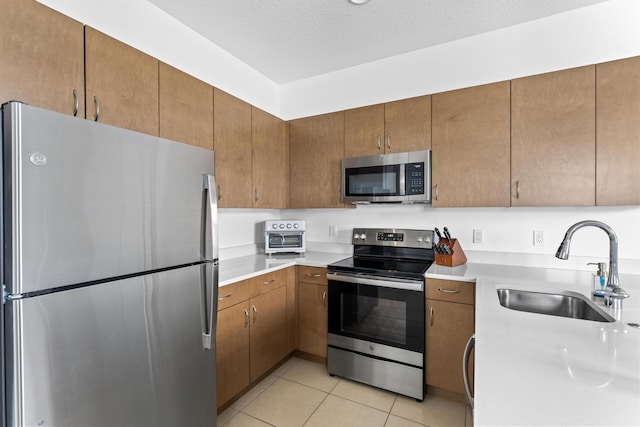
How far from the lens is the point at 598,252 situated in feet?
6.62

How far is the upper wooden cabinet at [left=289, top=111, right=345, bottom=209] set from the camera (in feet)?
8.66

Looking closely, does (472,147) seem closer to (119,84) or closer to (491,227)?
(491,227)

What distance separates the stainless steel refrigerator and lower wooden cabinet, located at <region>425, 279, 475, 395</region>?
1.37 m

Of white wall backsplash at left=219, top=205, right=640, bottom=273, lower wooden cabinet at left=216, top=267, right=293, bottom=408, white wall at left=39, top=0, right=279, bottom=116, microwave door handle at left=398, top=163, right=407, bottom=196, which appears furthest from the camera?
microwave door handle at left=398, top=163, right=407, bottom=196

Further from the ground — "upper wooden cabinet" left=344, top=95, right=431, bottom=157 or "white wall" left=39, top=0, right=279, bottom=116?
"white wall" left=39, top=0, right=279, bottom=116

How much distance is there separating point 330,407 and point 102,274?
1641 mm

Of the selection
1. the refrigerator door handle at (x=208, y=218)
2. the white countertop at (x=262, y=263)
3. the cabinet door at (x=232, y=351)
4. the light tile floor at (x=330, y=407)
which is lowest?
the light tile floor at (x=330, y=407)

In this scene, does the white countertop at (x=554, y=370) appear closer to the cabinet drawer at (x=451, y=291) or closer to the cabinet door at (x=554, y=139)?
the cabinet drawer at (x=451, y=291)

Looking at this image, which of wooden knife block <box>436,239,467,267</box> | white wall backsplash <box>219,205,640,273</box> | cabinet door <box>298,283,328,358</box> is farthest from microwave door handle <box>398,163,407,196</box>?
cabinet door <box>298,283,328,358</box>

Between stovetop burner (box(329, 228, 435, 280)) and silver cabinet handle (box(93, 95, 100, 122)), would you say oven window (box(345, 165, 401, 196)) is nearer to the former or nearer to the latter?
stovetop burner (box(329, 228, 435, 280))

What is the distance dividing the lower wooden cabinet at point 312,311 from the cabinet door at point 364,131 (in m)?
1.03

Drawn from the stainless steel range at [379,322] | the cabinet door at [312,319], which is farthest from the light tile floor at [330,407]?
the cabinet door at [312,319]

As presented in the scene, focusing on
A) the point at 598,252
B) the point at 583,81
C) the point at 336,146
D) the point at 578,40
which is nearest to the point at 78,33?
the point at 336,146

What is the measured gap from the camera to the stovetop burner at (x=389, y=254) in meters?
2.18
